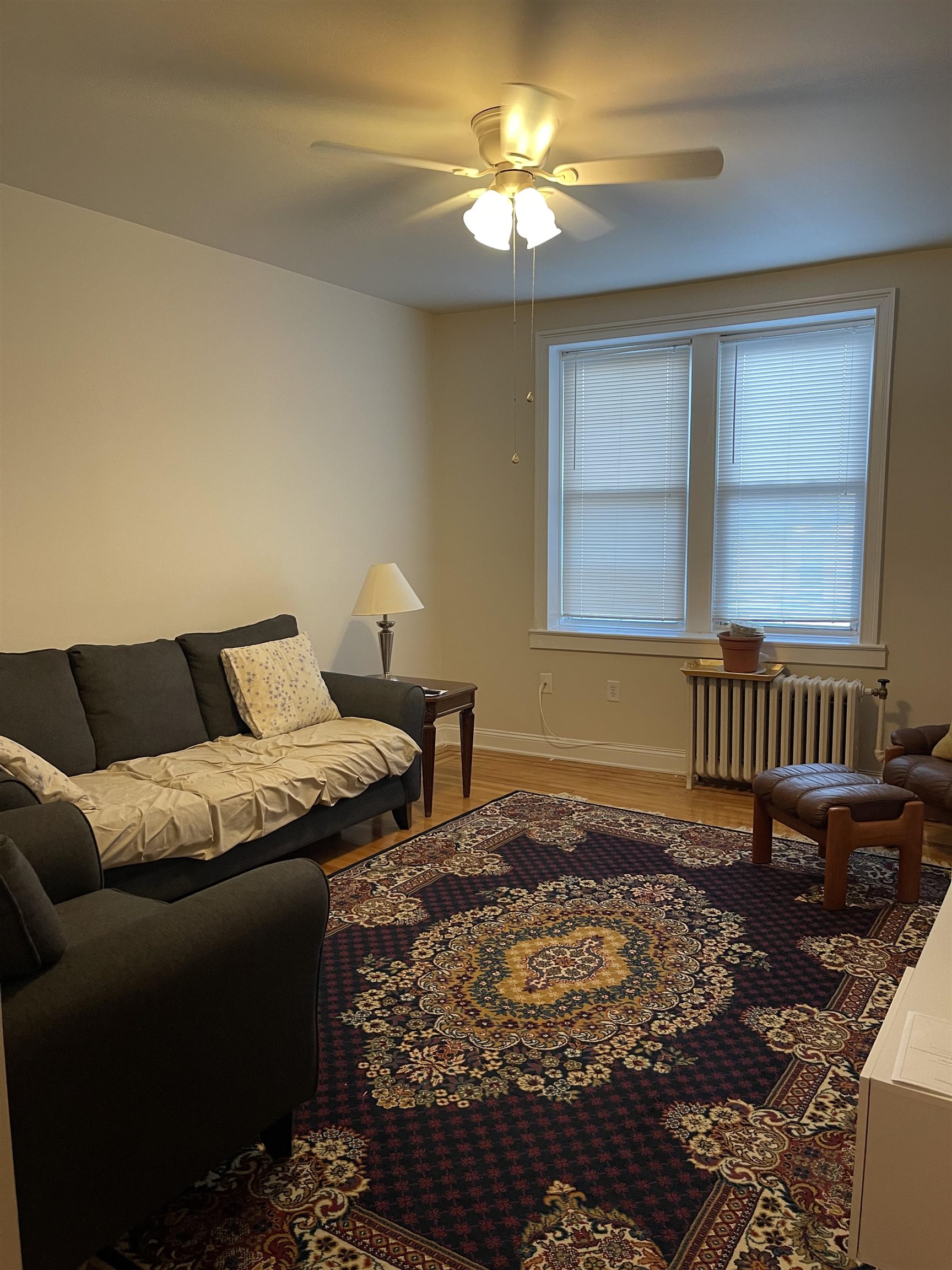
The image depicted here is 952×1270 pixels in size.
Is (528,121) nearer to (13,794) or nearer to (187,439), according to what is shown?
(187,439)

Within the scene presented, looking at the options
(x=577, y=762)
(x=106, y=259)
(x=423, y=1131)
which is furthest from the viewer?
(x=577, y=762)

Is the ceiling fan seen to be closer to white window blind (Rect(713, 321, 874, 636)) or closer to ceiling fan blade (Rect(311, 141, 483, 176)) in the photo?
ceiling fan blade (Rect(311, 141, 483, 176))

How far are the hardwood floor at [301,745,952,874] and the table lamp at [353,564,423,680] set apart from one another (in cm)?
76

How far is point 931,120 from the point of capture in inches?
111

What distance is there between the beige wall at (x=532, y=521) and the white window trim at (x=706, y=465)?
5cm

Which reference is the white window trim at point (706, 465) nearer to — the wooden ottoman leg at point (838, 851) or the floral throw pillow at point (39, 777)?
the wooden ottoman leg at point (838, 851)

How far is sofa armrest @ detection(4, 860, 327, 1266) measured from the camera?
1431 mm

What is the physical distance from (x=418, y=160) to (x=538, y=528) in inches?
109

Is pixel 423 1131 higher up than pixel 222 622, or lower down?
lower down

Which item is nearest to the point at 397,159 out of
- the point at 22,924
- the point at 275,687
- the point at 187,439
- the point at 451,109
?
the point at 451,109

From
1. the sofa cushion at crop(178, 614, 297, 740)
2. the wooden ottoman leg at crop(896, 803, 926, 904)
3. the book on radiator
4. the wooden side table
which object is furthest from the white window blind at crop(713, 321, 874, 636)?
the book on radiator

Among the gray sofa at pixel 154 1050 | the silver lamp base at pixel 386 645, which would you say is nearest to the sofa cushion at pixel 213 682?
the silver lamp base at pixel 386 645

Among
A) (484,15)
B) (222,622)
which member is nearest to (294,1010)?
(484,15)

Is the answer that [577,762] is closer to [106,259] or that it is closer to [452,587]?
[452,587]
